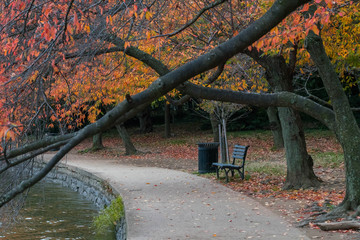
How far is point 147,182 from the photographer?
14570 mm

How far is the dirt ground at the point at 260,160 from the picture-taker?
9727 mm

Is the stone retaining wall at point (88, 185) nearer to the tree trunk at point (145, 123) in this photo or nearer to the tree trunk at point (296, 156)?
the tree trunk at point (296, 156)

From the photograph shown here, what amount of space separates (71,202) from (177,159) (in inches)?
313

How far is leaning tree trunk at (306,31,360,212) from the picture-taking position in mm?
8648

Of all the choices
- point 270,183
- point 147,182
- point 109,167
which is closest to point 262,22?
point 270,183

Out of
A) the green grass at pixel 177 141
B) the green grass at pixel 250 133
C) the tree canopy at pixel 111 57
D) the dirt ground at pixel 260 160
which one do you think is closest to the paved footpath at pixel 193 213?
the dirt ground at pixel 260 160

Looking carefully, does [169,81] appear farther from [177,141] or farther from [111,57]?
[177,141]

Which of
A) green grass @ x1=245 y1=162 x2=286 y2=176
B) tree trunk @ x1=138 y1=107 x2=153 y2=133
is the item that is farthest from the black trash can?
Answer: tree trunk @ x1=138 y1=107 x2=153 y2=133

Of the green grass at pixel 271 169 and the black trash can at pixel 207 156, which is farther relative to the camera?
the black trash can at pixel 207 156

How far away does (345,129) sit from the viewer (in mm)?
8898

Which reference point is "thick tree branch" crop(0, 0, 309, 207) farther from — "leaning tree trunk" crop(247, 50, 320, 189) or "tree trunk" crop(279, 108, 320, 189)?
"tree trunk" crop(279, 108, 320, 189)

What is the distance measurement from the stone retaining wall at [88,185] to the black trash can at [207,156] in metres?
3.46

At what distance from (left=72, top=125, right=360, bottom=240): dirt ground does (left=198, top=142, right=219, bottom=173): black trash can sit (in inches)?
18.4

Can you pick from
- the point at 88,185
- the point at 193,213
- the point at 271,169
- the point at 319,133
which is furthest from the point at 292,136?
the point at 319,133
